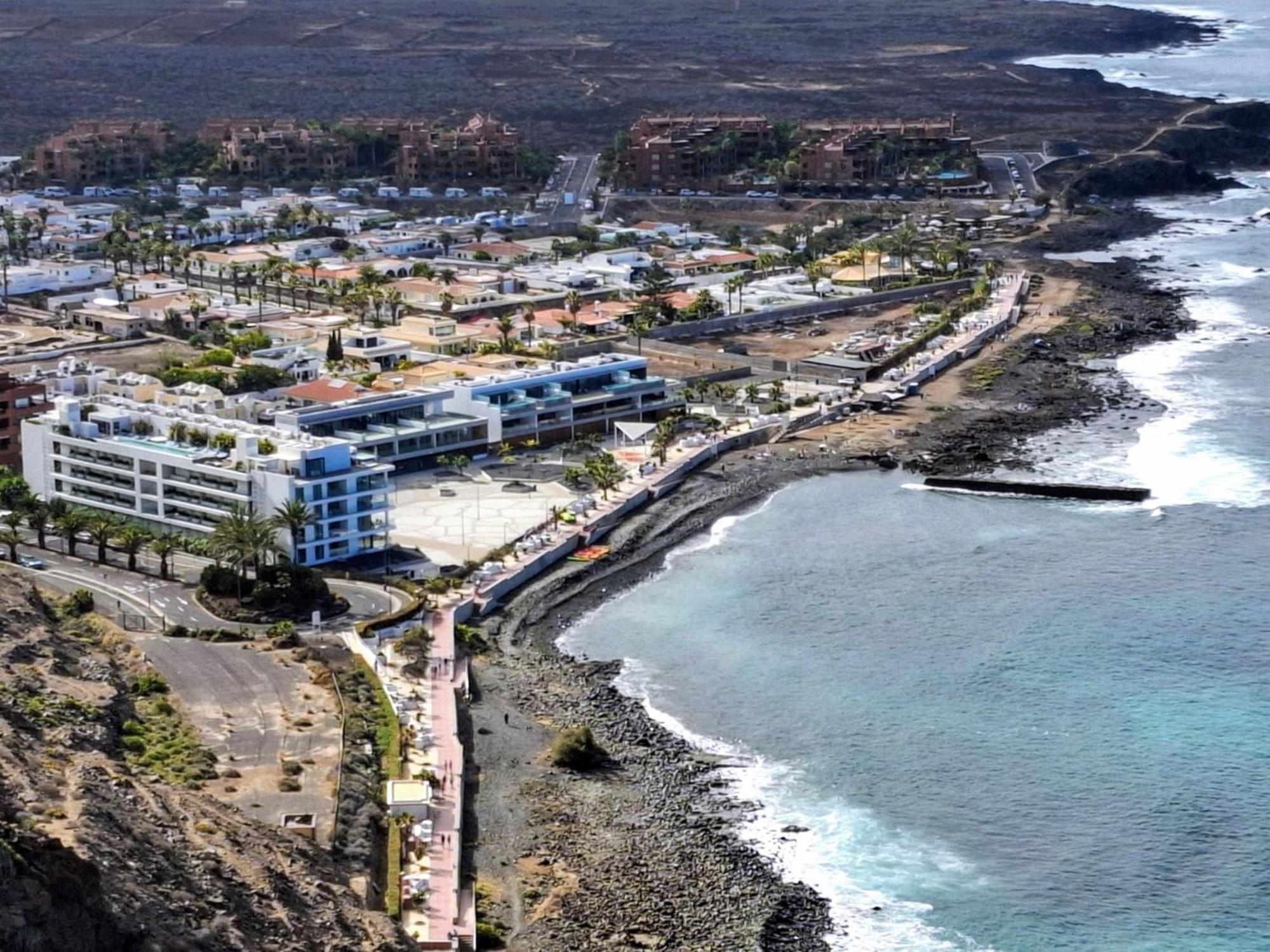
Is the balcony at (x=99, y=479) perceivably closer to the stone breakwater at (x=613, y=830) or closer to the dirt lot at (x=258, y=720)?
the dirt lot at (x=258, y=720)

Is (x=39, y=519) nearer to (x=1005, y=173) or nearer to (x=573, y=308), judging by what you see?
(x=573, y=308)

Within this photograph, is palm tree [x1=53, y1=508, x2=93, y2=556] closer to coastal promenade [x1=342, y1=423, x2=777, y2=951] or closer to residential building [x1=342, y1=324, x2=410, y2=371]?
coastal promenade [x1=342, y1=423, x2=777, y2=951]

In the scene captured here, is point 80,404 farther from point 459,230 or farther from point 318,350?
point 459,230

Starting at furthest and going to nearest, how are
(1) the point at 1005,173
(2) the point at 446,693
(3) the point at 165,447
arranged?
(1) the point at 1005,173 → (3) the point at 165,447 → (2) the point at 446,693

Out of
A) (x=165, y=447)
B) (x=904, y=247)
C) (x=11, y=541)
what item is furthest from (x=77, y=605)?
(x=904, y=247)

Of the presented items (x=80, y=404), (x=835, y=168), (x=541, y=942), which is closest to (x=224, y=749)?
(x=541, y=942)

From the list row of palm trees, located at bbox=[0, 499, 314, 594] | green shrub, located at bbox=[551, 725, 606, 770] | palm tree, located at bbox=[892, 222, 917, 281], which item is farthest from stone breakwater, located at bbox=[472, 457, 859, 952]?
palm tree, located at bbox=[892, 222, 917, 281]
